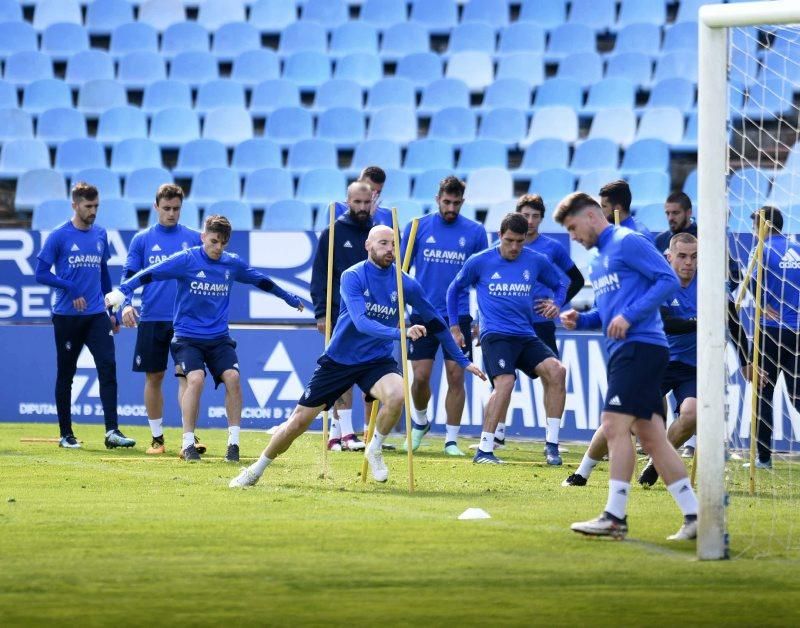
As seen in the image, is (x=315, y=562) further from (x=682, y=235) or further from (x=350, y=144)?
(x=350, y=144)

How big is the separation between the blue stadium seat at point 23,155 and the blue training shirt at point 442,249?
8.71 metres

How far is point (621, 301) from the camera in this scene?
767cm

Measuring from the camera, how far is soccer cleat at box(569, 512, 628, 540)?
24.7 feet

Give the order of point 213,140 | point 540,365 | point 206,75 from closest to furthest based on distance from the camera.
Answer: point 540,365, point 213,140, point 206,75

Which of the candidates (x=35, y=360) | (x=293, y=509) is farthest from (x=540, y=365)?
(x=35, y=360)

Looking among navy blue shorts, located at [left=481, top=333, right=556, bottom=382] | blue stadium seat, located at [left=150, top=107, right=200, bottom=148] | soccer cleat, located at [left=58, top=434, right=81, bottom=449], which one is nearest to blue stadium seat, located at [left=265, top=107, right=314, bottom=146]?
blue stadium seat, located at [left=150, top=107, right=200, bottom=148]

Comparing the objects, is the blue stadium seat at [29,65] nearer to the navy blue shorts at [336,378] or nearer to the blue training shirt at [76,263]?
the blue training shirt at [76,263]

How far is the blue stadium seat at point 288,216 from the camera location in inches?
738

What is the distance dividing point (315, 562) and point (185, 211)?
12.5m

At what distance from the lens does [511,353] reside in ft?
40.5

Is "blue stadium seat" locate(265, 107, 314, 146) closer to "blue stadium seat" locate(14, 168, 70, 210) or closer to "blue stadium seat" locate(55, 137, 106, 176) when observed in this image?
"blue stadium seat" locate(55, 137, 106, 176)

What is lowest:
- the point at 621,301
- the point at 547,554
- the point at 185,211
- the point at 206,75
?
the point at 547,554

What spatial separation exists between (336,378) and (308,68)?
12.8 meters

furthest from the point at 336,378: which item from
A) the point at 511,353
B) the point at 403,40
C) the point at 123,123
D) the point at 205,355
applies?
the point at 403,40
